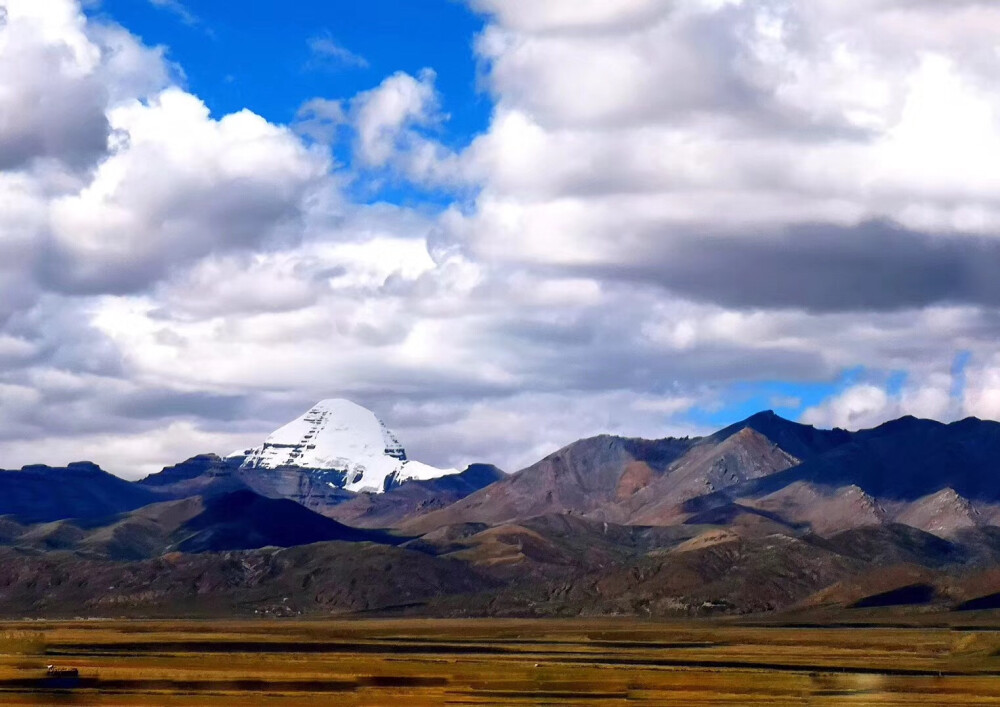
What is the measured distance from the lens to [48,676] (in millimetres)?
175375

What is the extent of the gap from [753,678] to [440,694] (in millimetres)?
42546

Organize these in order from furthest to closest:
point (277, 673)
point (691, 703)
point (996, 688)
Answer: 1. point (277, 673)
2. point (996, 688)
3. point (691, 703)

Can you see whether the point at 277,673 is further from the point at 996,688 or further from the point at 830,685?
the point at 996,688

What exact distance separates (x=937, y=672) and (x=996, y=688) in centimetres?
2524

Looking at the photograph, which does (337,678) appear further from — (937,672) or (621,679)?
(937,672)

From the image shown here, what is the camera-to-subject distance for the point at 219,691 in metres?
160

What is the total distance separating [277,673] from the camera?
186 metres

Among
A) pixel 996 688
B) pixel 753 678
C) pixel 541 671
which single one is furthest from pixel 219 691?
pixel 996 688

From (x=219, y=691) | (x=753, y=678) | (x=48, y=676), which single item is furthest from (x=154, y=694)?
(x=753, y=678)

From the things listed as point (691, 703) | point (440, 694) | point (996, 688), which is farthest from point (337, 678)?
point (996, 688)

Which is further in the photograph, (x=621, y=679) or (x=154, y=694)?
(x=621, y=679)

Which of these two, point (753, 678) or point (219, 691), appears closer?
point (219, 691)

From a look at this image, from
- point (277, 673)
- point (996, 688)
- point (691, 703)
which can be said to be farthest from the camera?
point (277, 673)

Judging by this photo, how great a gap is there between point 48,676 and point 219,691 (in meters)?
27.1
